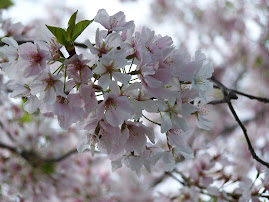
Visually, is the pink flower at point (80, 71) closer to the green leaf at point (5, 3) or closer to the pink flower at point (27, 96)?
the pink flower at point (27, 96)

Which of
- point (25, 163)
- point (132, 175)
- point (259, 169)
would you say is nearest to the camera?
point (259, 169)

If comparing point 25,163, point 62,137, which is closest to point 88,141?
point 25,163

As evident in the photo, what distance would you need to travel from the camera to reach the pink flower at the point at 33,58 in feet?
3.27

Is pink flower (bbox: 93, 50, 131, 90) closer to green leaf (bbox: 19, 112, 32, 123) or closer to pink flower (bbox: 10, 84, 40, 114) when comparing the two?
pink flower (bbox: 10, 84, 40, 114)

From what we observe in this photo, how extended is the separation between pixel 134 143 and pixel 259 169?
0.79 meters

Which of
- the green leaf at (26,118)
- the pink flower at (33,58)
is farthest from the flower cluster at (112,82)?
the green leaf at (26,118)

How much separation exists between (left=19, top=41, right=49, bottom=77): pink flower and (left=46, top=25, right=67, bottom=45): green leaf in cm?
6

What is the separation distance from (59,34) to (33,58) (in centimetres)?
11

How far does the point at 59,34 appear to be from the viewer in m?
0.99

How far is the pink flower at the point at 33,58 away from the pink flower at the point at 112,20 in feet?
0.74

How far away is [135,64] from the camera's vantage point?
104cm

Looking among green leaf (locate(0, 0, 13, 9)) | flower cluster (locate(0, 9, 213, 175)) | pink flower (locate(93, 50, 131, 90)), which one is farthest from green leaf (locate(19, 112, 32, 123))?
pink flower (locate(93, 50, 131, 90))

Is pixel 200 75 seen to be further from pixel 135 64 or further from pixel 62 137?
pixel 62 137

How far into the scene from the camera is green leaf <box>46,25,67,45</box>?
0.99 metres
